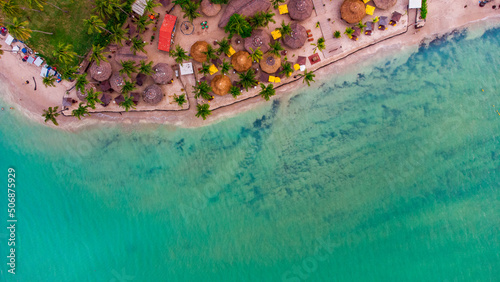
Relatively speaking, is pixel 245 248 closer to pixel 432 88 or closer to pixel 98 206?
pixel 98 206

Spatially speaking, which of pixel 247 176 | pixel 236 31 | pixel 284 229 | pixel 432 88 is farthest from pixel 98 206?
pixel 432 88

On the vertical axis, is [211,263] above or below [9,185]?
below

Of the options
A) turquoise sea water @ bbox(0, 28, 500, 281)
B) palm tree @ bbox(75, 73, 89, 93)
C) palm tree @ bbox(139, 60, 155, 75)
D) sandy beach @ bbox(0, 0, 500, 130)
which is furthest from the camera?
turquoise sea water @ bbox(0, 28, 500, 281)

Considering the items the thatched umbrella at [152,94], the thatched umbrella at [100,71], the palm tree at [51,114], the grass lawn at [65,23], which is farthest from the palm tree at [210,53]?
the palm tree at [51,114]

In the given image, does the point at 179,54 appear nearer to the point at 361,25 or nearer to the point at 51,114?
the point at 51,114

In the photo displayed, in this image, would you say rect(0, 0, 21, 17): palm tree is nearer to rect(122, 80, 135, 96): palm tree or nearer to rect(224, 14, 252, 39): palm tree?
rect(122, 80, 135, 96): palm tree

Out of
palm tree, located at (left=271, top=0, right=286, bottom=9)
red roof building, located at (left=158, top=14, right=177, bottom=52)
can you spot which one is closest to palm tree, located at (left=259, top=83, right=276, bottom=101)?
palm tree, located at (left=271, top=0, right=286, bottom=9)
